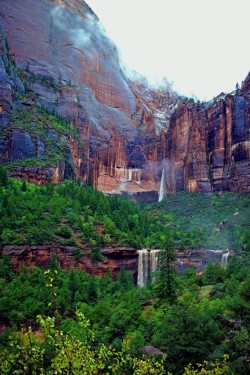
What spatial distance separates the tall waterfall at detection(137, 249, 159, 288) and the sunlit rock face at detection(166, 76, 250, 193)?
3196cm

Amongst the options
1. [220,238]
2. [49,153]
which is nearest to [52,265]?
[220,238]

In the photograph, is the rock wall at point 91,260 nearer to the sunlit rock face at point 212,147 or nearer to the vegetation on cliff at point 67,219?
the vegetation on cliff at point 67,219

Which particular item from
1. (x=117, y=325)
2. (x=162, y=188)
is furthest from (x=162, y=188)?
(x=117, y=325)

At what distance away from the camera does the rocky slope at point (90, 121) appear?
78438 millimetres

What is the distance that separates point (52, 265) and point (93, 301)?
710cm

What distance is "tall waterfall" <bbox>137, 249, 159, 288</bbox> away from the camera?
182 feet

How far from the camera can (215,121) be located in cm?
8831

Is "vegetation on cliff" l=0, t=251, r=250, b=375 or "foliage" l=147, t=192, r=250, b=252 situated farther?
"foliage" l=147, t=192, r=250, b=252

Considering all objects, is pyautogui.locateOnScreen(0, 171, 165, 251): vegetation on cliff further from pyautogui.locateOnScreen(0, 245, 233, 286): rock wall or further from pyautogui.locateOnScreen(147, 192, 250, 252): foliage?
pyautogui.locateOnScreen(147, 192, 250, 252): foliage

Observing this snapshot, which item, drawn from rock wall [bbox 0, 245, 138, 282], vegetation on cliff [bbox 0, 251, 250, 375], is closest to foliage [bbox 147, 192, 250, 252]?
rock wall [bbox 0, 245, 138, 282]

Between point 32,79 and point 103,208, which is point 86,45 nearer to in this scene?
point 32,79

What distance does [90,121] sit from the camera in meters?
99.2

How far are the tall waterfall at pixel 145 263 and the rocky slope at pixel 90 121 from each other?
89.6 ft

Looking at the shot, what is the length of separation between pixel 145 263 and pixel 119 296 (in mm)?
18398
